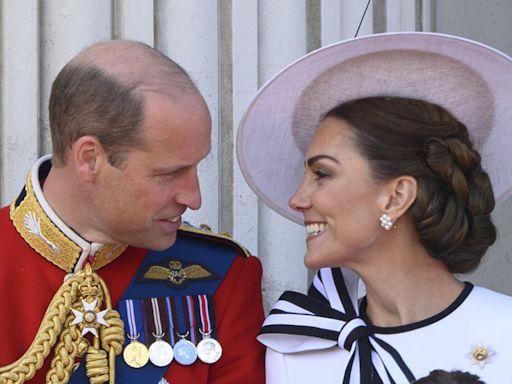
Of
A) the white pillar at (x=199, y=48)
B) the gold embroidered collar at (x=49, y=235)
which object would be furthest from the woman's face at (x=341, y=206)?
the white pillar at (x=199, y=48)

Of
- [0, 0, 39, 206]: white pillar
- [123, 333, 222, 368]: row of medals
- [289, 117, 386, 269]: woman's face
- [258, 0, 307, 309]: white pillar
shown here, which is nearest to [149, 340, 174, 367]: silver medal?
[123, 333, 222, 368]: row of medals

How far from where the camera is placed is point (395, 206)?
2.79 meters

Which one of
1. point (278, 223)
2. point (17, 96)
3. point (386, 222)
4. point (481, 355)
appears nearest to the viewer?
point (481, 355)

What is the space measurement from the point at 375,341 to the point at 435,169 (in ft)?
1.28

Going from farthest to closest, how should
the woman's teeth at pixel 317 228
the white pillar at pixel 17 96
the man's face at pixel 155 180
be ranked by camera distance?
the white pillar at pixel 17 96 < the woman's teeth at pixel 317 228 < the man's face at pixel 155 180

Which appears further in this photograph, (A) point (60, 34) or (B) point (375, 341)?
(A) point (60, 34)

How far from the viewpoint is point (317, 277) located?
3.04m

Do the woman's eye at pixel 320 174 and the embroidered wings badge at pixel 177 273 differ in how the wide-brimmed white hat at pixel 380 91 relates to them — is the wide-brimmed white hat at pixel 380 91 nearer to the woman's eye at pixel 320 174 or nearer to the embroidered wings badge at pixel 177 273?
the woman's eye at pixel 320 174

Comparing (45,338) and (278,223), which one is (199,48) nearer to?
(278,223)

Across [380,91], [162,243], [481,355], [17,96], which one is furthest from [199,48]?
[481,355]

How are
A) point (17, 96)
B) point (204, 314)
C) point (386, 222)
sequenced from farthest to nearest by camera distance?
1. point (17, 96)
2. point (204, 314)
3. point (386, 222)

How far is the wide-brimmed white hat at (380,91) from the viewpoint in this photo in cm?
277

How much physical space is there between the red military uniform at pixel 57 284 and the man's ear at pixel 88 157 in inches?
4.3

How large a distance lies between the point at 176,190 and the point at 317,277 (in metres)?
0.46
